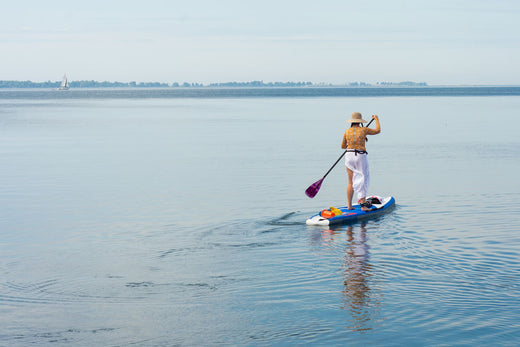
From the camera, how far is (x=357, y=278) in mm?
9836

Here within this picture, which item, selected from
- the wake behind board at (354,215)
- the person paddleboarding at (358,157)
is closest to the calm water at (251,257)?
the wake behind board at (354,215)

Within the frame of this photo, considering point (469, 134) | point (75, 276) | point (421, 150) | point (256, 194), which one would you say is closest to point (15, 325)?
point (75, 276)

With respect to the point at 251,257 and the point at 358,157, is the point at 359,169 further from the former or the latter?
the point at 251,257

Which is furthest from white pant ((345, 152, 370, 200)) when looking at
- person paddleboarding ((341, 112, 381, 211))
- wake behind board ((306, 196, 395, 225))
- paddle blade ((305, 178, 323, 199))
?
paddle blade ((305, 178, 323, 199))

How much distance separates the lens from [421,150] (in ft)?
93.9

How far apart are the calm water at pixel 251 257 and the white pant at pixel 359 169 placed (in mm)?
887

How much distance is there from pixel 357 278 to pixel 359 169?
5054 mm

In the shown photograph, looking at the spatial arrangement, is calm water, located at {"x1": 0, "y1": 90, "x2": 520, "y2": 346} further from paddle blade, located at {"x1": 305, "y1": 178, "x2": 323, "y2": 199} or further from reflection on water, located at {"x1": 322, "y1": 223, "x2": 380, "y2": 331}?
paddle blade, located at {"x1": 305, "y1": 178, "x2": 323, "y2": 199}

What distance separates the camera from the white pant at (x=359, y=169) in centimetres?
1452

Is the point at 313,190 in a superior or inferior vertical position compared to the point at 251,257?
superior

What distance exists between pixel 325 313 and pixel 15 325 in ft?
12.0

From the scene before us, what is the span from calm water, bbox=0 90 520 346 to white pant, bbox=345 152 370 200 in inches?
34.9

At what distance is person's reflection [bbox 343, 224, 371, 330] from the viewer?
27.5 feet

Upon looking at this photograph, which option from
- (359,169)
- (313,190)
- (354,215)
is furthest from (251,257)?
(313,190)
